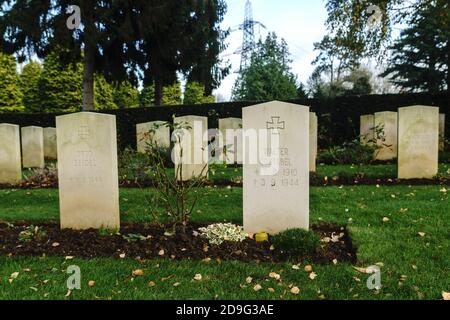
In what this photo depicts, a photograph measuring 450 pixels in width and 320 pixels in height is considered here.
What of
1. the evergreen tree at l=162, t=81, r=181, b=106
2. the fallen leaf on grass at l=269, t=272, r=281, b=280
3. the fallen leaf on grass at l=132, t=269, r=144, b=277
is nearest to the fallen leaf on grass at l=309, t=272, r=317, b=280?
the fallen leaf on grass at l=269, t=272, r=281, b=280

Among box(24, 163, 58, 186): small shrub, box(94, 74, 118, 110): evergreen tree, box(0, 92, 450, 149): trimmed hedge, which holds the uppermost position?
box(94, 74, 118, 110): evergreen tree

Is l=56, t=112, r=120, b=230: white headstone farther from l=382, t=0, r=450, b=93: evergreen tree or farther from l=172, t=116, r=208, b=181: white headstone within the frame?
l=382, t=0, r=450, b=93: evergreen tree

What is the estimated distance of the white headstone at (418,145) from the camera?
8.42 meters

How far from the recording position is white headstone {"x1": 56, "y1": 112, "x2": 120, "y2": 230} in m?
5.13

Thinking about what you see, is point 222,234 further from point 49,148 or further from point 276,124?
point 49,148

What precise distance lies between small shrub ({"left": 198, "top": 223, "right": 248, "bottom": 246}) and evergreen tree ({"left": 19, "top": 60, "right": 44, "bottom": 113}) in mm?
28279

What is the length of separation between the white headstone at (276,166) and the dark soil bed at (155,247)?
0.43m

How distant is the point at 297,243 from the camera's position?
4.04 m

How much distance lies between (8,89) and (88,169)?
2504 cm

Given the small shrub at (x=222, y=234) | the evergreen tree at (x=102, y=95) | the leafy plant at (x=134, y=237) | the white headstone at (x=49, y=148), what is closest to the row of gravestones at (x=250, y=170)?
the small shrub at (x=222, y=234)

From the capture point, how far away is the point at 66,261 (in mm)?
3928

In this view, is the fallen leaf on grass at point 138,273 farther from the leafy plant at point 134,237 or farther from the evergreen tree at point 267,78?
the evergreen tree at point 267,78

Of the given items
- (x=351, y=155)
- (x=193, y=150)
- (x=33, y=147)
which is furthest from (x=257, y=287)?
(x=33, y=147)

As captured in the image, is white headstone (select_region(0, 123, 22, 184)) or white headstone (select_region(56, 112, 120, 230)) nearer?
white headstone (select_region(56, 112, 120, 230))
